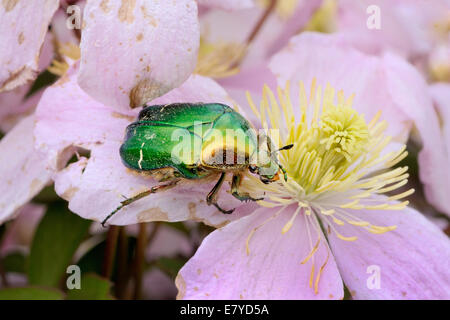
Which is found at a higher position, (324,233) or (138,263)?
(324,233)

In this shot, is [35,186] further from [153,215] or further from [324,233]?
[324,233]

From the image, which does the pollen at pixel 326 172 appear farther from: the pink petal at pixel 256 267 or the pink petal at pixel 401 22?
the pink petal at pixel 401 22

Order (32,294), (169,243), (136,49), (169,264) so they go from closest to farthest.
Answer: (136,49) < (32,294) < (169,264) < (169,243)

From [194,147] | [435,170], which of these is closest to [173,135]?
[194,147]

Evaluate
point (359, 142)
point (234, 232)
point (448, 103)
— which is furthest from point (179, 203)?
point (448, 103)

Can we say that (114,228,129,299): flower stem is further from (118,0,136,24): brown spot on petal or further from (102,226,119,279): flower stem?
(118,0,136,24): brown spot on petal

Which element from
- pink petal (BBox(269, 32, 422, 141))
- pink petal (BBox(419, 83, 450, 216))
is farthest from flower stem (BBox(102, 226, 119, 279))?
pink petal (BBox(419, 83, 450, 216))

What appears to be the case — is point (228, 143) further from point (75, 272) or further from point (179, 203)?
point (75, 272)
